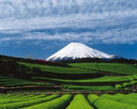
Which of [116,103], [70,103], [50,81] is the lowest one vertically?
[116,103]

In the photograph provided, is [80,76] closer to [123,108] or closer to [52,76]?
[52,76]

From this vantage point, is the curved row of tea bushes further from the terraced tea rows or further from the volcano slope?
the volcano slope

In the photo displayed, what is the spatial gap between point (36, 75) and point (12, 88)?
94.6 ft

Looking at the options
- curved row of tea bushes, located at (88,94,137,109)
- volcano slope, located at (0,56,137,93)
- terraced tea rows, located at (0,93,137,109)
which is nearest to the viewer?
curved row of tea bushes, located at (88,94,137,109)

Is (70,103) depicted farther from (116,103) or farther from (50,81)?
(50,81)

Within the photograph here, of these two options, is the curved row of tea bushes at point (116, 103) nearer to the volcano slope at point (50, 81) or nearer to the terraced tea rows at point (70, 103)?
the terraced tea rows at point (70, 103)

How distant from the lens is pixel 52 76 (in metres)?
99.5

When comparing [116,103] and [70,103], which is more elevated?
[70,103]

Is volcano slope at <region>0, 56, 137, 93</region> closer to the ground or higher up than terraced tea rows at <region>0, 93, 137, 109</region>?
higher up

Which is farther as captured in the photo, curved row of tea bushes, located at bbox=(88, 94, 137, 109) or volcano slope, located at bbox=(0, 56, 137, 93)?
volcano slope, located at bbox=(0, 56, 137, 93)

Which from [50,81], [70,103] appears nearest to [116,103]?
[70,103]

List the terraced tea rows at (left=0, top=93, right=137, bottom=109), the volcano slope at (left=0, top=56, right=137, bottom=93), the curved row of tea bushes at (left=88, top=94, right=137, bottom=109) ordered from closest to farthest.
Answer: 1. the curved row of tea bushes at (left=88, top=94, right=137, bottom=109)
2. the terraced tea rows at (left=0, top=93, right=137, bottom=109)
3. the volcano slope at (left=0, top=56, right=137, bottom=93)

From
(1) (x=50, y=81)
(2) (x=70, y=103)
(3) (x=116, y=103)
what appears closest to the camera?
(3) (x=116, y=103)

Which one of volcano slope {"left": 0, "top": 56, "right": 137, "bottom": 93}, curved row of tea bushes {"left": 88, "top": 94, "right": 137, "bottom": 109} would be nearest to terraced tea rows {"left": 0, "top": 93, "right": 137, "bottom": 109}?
curved row of tea bushes {"left": 88, "top": 94, "right": 137, "bottom": 109}
